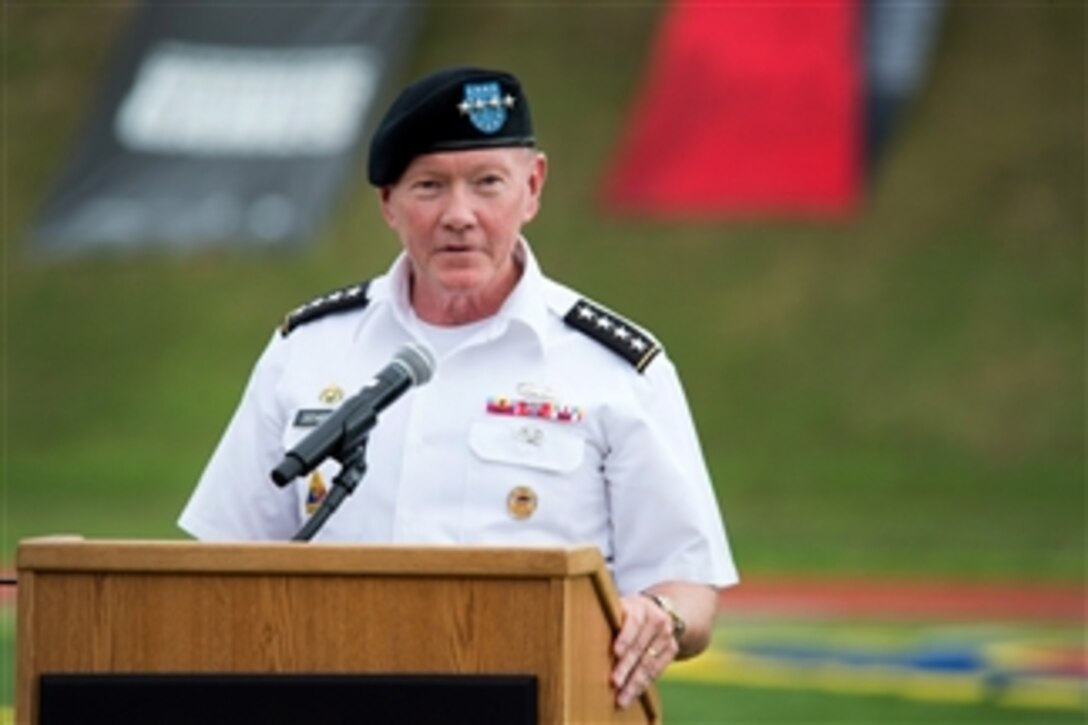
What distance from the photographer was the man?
357 cm

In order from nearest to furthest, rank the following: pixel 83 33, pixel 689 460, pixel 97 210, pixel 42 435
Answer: pixel 689 460
pixel 42 435
pixel 97 210
pixel 83 33

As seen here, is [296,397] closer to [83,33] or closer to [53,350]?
[53,350]

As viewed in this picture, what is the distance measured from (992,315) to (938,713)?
13.1m

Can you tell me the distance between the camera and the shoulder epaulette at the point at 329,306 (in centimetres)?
387

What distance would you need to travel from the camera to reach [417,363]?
10.4 feet

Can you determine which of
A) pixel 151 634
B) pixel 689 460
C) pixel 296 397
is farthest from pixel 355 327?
pixel 151 634

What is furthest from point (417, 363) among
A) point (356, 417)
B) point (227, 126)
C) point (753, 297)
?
point (227, 126)

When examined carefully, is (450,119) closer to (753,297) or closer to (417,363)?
(417,363)

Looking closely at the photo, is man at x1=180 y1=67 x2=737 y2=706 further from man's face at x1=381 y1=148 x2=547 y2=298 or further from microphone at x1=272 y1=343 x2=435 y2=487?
microphone at x1=272 y1=343 x2=435 y2=487

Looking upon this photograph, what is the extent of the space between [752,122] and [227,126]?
16.3ft

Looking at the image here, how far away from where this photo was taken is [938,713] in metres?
9.70

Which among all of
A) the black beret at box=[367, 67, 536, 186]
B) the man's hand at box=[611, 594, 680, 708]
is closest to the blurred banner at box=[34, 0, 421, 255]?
the black beret at box=[367, 67, 536, 186]

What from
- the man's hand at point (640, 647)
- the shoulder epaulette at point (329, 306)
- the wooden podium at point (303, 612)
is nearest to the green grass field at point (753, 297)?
the shoulder epaulette at point (329, 306)

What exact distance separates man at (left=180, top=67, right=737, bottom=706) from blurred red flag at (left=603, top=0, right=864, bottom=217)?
65.2 ft
